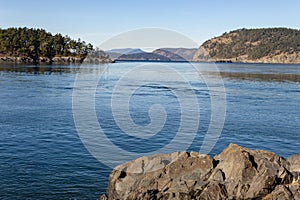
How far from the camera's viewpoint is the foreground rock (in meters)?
17.9

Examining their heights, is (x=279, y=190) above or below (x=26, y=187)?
above

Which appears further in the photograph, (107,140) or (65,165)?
(107,140)

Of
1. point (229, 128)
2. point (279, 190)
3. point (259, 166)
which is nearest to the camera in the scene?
point (279, 190)

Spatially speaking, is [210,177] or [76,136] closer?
[210,177]

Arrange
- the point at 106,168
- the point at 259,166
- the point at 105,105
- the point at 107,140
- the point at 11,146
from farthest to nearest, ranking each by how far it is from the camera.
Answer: the point at 105,105 → the point at 107,140 → the point at 11,146 → the point at 106,168 → the point at 259,166

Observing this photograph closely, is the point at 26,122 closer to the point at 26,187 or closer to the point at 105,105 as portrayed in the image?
the point at 105,105

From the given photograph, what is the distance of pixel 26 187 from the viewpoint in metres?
22.2

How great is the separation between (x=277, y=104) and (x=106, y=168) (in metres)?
38.2

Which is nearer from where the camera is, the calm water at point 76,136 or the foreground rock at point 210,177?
the foreground rock at point 210,177

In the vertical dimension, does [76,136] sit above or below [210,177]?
below

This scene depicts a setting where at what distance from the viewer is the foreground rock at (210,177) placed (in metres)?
17.9

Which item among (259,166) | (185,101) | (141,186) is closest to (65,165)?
(141,186)

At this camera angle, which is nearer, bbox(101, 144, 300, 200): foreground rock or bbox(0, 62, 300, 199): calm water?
bbox(101, 144, 300, 200): foreground rock

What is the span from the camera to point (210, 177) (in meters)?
18.8
